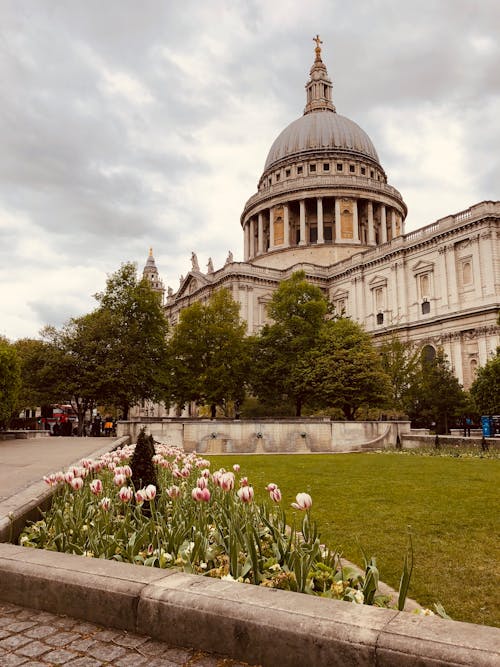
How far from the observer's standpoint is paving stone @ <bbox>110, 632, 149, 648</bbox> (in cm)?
381

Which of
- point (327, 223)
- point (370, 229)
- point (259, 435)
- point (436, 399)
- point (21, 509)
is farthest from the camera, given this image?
point (327, 223)

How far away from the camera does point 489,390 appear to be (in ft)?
117

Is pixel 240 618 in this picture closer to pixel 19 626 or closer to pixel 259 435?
pixel 19 626

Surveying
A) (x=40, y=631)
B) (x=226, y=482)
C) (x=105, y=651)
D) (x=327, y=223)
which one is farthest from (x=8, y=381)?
(x=327, y=223)

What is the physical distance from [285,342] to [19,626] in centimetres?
4323

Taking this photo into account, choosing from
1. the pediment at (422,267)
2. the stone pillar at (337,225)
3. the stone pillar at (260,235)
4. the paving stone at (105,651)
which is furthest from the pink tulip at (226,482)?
the stone pillar at (260,235)

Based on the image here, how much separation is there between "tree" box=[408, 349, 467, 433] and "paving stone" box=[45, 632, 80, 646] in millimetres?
42878

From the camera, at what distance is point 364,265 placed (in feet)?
218

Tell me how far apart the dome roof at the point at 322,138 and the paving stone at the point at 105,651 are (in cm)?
8655

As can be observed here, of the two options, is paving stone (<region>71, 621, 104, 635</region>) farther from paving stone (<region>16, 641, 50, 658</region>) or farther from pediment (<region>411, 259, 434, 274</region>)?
pediment (<region>411, 259, 434, 274</region>)

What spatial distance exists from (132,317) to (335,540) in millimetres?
37794

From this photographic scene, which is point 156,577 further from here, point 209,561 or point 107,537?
point 107,537

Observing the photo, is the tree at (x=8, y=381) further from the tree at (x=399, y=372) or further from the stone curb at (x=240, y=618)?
the tree at (x=399, y=372)

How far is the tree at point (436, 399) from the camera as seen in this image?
43938 mm
